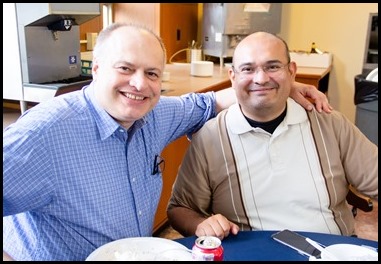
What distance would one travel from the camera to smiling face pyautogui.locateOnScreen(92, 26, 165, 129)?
119 cm

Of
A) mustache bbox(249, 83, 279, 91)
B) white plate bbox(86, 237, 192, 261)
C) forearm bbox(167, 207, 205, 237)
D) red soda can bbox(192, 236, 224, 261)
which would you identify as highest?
mustache bbox(249, 83, 279, 91)

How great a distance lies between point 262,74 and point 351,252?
70cm

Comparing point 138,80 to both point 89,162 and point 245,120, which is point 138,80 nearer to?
point 89,162

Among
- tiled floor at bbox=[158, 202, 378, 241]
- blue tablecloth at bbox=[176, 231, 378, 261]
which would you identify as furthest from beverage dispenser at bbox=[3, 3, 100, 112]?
blue tablecloth at bbox=[176, 231, 378, 261]

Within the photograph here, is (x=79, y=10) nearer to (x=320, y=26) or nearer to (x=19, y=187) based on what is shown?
(x=19, y=187)

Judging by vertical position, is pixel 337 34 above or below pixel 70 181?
above

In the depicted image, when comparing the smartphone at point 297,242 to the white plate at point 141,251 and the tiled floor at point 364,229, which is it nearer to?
the white plate at point 141,251

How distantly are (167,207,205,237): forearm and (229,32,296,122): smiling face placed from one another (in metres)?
0.46

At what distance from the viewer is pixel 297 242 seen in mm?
1119

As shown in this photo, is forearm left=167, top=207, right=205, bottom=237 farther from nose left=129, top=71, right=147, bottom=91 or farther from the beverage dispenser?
the beverage dispenser

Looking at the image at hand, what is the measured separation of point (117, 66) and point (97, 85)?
96 millimetres

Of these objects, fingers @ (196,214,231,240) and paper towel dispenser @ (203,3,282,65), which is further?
paper towel dispenser @ (203,3,282,65)

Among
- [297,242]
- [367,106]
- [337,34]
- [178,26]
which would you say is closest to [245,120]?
[297,242]

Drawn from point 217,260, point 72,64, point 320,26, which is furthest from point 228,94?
point 320,26
